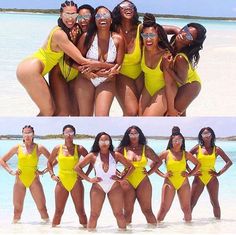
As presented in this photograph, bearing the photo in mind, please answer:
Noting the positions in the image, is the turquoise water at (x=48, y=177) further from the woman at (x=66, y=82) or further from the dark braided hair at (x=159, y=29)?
the dark braided hair at (x=159, y=29)

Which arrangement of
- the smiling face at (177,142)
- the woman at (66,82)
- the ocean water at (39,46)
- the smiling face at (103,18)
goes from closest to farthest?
the smiling face at (103,18) → the woman at (66,82) → the smiling face at (177,142) → the ocean water at (39,46)

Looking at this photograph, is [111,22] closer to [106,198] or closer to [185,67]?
[185,67]

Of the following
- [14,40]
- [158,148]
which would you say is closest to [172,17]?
[14,40]

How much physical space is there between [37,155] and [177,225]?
0.89m

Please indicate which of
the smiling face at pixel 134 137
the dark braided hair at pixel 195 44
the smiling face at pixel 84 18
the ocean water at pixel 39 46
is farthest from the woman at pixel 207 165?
the ocean water at pixel 39 46

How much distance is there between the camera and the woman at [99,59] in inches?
141

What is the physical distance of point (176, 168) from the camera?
3916 millimetres

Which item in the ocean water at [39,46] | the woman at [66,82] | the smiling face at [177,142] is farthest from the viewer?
the ocean water at [39,46]

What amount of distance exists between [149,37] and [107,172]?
2.54ft

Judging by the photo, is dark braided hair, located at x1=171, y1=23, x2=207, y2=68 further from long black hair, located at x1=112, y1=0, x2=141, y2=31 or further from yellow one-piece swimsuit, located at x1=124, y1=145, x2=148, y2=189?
yellow one-piece swimsuit, located at x1=124, y1=145, x2=148, y2=189

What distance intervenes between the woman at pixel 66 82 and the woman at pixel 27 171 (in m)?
0.22

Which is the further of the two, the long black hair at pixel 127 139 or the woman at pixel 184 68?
the long black hair at pixel 127 139

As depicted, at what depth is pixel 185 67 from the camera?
3.68m

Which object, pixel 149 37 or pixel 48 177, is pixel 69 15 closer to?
pixel 149 37
